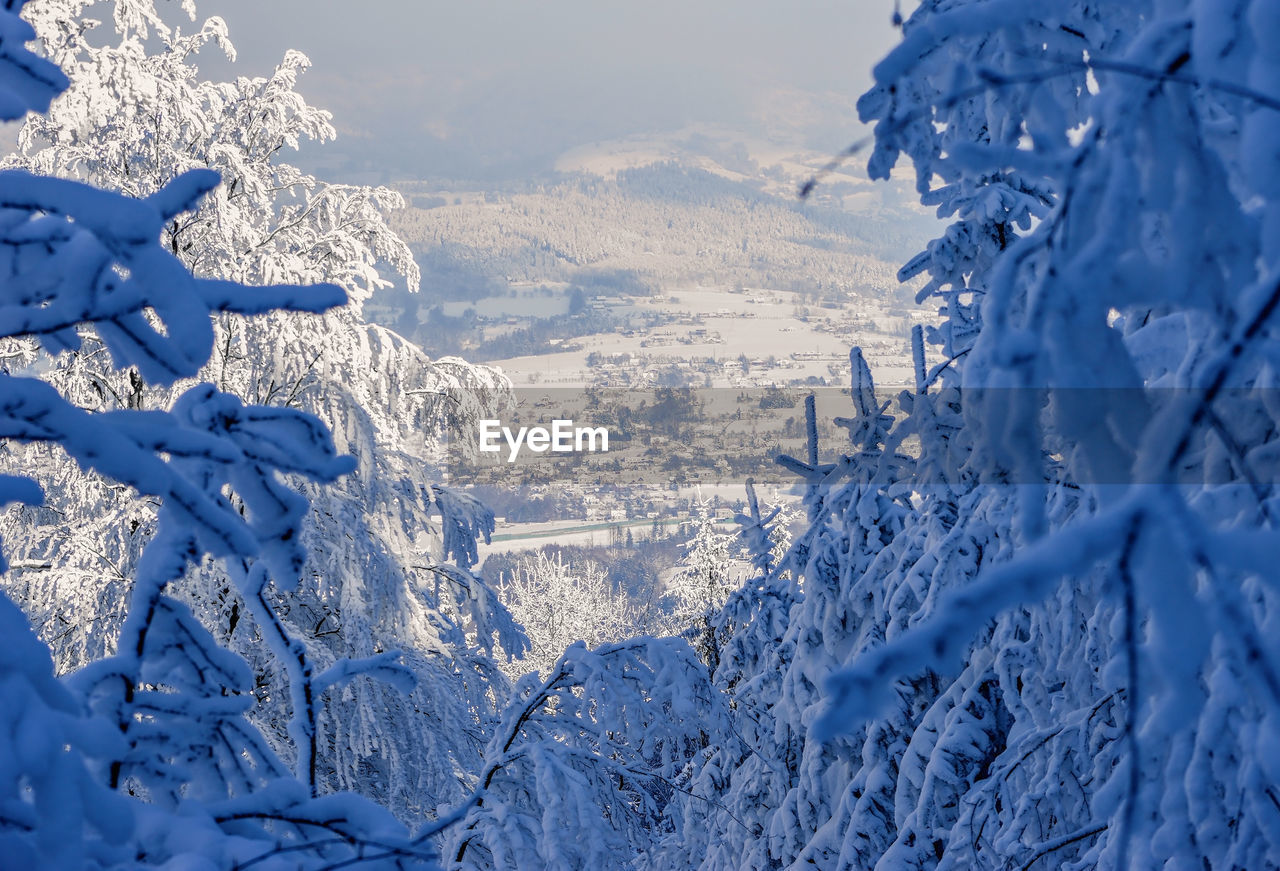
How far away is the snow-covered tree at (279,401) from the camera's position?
22.8 ft

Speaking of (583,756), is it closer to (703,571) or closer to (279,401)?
(279,401)

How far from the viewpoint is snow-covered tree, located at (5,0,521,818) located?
22.8 ft

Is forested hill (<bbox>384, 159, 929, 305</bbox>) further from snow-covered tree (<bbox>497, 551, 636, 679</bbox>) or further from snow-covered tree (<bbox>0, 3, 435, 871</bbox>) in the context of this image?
snow-covered tree (<bbox>0, 3, 435, 871</bbox>)

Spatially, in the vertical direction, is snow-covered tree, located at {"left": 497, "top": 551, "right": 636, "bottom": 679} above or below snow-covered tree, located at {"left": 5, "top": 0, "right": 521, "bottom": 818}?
below

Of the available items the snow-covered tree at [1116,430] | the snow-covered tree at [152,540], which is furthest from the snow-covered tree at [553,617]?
the snow-covered tree at [152,540]

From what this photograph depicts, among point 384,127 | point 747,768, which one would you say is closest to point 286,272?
point 747,768

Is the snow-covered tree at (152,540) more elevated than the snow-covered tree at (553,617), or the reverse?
the snow-covered tree at (152,540)

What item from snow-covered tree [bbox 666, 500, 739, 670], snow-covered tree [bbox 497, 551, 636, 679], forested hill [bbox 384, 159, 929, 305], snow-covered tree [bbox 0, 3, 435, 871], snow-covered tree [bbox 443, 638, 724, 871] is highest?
forested hill [bbox 384, 159, 929, 305]

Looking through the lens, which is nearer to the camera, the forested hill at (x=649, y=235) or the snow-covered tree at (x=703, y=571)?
the snow-covered tree at (x=703, y=571)

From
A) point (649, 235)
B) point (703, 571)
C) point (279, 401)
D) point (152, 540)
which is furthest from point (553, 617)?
point (649, 235)

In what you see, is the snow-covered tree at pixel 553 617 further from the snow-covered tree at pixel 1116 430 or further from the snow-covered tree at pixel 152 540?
the snow-covered tree at pixel 152 540

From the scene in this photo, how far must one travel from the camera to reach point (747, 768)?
7.57 metres

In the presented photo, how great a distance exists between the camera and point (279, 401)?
7645 millimetres

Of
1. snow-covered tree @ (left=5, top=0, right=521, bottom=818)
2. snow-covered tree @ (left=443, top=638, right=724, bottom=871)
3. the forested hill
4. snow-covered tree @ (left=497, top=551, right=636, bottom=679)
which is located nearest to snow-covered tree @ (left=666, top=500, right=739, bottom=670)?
snow-covered tree @ (left=497, top=551, right=636, bottom=679)
